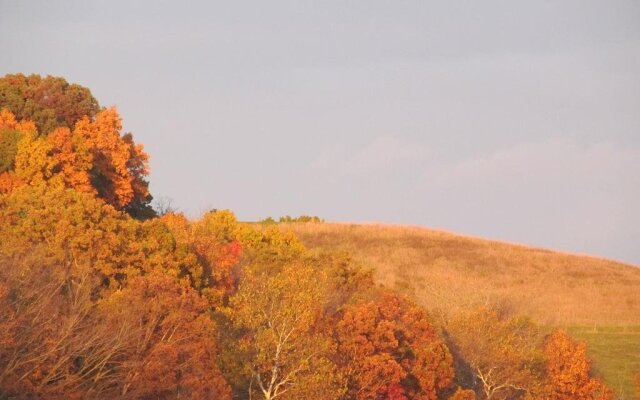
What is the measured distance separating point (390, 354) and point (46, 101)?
44066mm

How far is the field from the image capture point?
303 feet

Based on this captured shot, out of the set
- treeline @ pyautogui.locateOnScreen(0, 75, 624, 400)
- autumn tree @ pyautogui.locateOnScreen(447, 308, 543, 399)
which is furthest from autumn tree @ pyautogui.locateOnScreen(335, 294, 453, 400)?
autumn tree @ pyautogui.locateOnScreen(447, 308, 543, 399)

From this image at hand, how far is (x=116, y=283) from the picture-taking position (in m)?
54.2

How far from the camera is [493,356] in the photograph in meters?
62.8

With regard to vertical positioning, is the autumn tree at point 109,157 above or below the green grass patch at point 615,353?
above

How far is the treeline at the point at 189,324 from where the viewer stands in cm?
4109

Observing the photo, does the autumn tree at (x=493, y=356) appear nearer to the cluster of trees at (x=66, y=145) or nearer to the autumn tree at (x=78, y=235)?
the autumn tree at (x=78, y=235)

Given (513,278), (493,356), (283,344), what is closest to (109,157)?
(493,356)

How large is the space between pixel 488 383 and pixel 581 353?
7110 millimetres

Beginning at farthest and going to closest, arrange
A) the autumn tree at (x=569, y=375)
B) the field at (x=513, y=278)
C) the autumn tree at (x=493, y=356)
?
the field at (x=513, y=278), the autumn tree at (x=569, y=375), the autumn tree at (x=493, y=356)

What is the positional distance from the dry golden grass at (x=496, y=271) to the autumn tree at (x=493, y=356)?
79.1ft

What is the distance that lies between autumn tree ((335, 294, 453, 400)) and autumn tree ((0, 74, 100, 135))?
115 feet

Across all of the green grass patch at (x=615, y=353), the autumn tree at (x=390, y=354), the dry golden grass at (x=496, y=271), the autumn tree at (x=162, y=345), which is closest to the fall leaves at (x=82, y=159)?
the dry golden grass at (x=496, y=271)

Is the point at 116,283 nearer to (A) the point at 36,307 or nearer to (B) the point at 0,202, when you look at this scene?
(B) the point at 0,202
